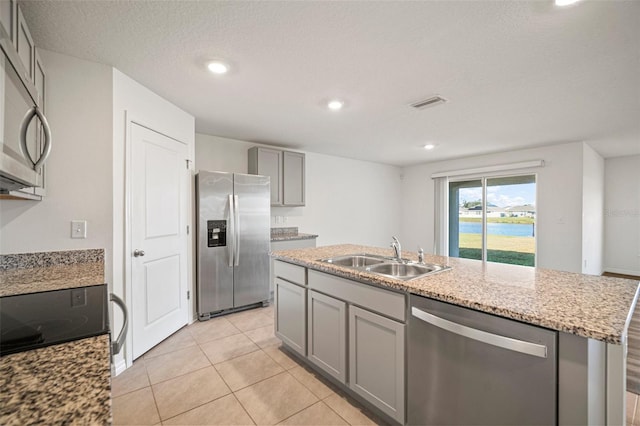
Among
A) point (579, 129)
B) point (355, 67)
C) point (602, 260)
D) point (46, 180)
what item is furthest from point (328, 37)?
point (602, 260)

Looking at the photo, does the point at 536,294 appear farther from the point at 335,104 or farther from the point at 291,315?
the point at 335,104

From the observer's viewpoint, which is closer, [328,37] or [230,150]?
[328,37]

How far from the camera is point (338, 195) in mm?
5684

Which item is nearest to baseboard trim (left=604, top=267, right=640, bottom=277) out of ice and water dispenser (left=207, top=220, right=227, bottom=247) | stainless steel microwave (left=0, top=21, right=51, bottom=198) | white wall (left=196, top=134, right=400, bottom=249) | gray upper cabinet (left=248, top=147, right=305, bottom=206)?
white wall (left=196, top=134, right=400, bottom=249)

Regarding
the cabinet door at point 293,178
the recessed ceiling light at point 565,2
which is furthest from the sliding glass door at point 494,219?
the recessed ceiling light at point 565,2

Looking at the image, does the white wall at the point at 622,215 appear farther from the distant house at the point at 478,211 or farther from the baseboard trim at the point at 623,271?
the distant house at the point at 478,211

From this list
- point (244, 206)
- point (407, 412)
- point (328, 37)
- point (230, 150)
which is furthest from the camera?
point (230, 150)

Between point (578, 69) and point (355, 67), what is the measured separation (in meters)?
1.69

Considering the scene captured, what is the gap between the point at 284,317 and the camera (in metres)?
2.55

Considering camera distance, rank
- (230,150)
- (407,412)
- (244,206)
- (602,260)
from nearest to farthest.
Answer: (407,412)
(244,206)
(230,150)
(602,260)

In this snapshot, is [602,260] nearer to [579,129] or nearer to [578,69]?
[579,129]

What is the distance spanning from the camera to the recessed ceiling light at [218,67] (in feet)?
6.89

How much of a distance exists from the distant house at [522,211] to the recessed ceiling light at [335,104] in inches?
161

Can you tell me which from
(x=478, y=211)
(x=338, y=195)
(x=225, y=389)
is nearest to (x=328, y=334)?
(x=225, y=389)
